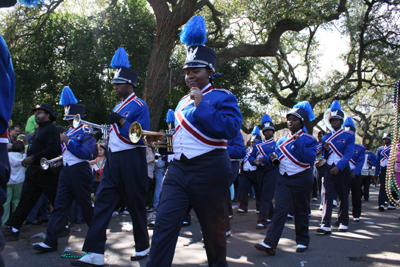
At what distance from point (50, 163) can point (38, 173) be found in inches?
10.6

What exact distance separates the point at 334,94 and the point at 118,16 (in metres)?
15.9

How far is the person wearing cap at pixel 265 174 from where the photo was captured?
7.74 meters

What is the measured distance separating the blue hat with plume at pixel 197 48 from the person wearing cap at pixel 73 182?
2.94 m

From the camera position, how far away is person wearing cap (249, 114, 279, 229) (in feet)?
25.4

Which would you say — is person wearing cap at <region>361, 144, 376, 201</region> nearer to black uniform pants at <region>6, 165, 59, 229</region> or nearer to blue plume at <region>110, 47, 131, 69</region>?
blue plume at <region>110, 47, 131, 69</region>

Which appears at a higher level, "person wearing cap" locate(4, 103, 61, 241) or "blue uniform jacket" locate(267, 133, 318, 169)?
"blue uniform jacket" locate(267, 133, 318, 169)

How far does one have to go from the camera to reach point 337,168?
23.6ft

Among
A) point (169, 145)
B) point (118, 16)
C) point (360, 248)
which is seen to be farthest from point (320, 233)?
point (118, 16)

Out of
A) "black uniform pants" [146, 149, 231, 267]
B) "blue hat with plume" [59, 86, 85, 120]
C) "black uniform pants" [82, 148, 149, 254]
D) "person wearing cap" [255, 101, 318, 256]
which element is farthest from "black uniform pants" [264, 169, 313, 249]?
"blue hat with plume" [59, 86, 85, 120]

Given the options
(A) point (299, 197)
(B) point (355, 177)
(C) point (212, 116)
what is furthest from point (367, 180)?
(C) point (212, 116)

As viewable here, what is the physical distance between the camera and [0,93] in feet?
7.04

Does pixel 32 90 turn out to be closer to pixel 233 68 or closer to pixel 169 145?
pixel 233 68

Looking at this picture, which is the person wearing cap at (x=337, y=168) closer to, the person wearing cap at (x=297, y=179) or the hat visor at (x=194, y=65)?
the person wearing cap at (x=297, y=179)

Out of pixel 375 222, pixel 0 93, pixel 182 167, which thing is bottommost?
pixel 375 222
